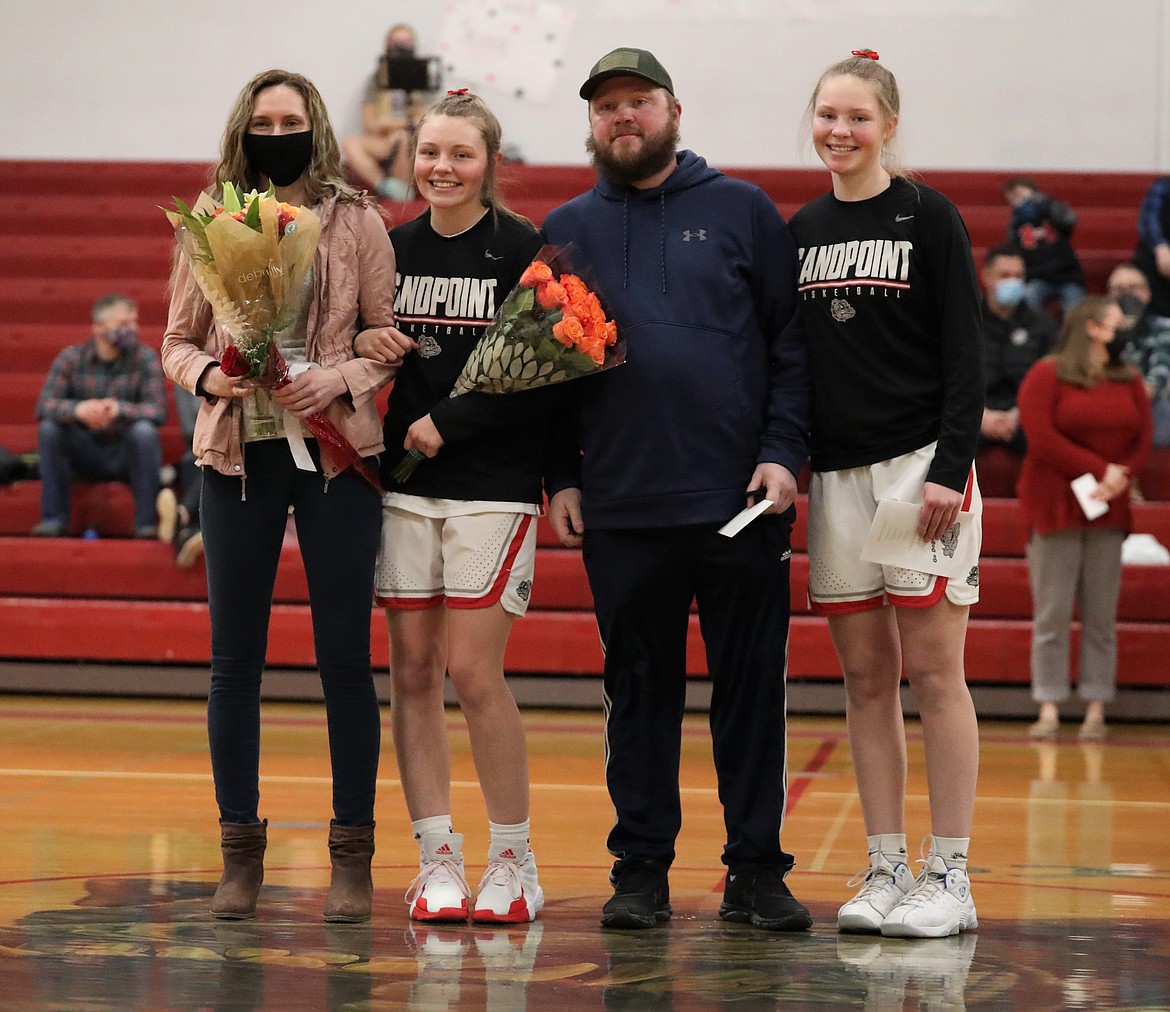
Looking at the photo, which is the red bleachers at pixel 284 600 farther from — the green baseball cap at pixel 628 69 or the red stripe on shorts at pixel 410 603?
the red stripe on shorts at pixel 410 603

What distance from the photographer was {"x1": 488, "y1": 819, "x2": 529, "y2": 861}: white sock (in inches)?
129

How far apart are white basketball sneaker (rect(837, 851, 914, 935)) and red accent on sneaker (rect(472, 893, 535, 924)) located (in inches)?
23.8

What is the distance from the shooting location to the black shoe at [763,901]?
10.3ft

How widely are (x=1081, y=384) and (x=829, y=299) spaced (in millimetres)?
3608

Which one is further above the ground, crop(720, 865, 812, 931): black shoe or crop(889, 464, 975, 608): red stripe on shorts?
crop(889, 464, 975, 608): red stripe on shorts

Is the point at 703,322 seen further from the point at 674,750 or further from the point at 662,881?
the point at 662,881

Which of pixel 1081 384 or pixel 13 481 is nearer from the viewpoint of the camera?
pixel 1081 384

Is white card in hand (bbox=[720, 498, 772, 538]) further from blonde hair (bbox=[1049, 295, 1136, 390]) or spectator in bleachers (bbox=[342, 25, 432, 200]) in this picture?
spectator in bleachers (bbox=[342, 25, 432, 200])

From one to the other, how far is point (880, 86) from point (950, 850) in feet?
4.81

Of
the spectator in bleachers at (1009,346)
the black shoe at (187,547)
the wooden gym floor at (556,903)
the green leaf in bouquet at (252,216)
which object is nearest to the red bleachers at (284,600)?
the black shoe at (187,547)

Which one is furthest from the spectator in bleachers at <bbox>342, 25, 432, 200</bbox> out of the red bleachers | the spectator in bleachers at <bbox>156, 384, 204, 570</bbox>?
the spectator in bleachers at <bbox>156, 384, 204, 570</bbox>

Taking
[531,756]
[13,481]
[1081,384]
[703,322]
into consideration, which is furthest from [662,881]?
[13,481]

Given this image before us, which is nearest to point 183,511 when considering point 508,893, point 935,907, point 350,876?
point 350,876

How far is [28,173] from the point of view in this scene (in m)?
10.9
